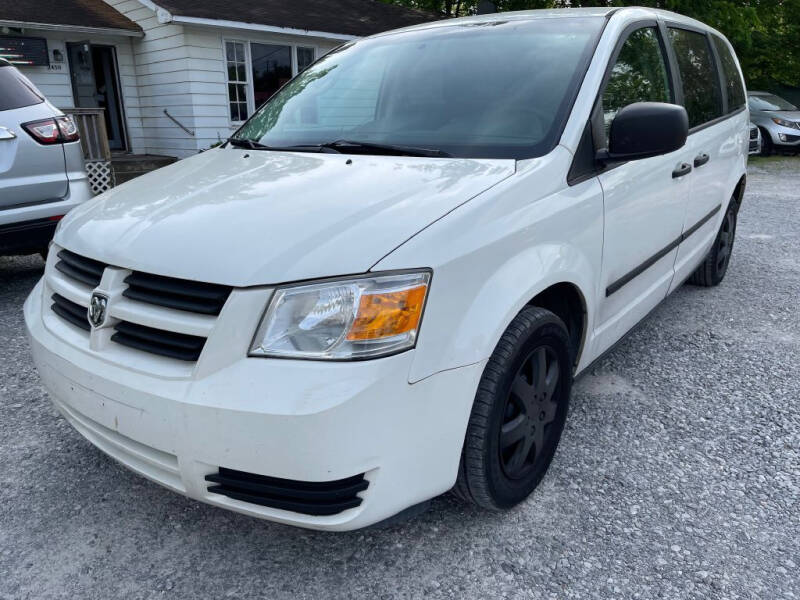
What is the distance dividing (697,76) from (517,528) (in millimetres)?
2834

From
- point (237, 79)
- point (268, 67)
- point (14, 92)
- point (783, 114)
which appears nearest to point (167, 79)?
point (237, 79)


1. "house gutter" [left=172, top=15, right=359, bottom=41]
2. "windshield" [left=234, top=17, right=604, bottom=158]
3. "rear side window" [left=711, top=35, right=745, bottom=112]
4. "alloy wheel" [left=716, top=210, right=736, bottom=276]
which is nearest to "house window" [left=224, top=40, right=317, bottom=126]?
"house gutter" [left=172, top=15, right=359, bottom=41]

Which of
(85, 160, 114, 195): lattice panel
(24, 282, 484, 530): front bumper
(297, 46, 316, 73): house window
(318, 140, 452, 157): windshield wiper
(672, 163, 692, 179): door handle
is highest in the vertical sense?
(318, 140, 452, 157): windshield wiper

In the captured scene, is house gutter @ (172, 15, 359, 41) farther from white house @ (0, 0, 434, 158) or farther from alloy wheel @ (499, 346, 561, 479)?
alloy wheel @ (499, 346, 561, 479)

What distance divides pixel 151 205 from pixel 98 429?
74cm

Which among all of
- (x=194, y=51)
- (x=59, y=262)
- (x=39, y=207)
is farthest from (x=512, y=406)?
(x=194, y=51)

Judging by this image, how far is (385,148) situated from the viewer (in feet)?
7.86

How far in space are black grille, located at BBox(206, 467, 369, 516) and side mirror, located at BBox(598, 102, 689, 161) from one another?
1.52m

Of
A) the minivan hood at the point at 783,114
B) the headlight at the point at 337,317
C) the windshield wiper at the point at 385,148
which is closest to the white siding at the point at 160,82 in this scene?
the windshield wiper at the point at 385,148

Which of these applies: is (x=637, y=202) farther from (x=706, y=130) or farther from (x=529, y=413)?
(x=706, y=130)

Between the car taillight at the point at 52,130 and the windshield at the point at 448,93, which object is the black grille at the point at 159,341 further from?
the car taillight at the point at 52,130

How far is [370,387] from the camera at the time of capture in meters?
1.59

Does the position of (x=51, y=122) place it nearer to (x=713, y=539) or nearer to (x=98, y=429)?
(x=98, y=429)

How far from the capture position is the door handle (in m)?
3.04
